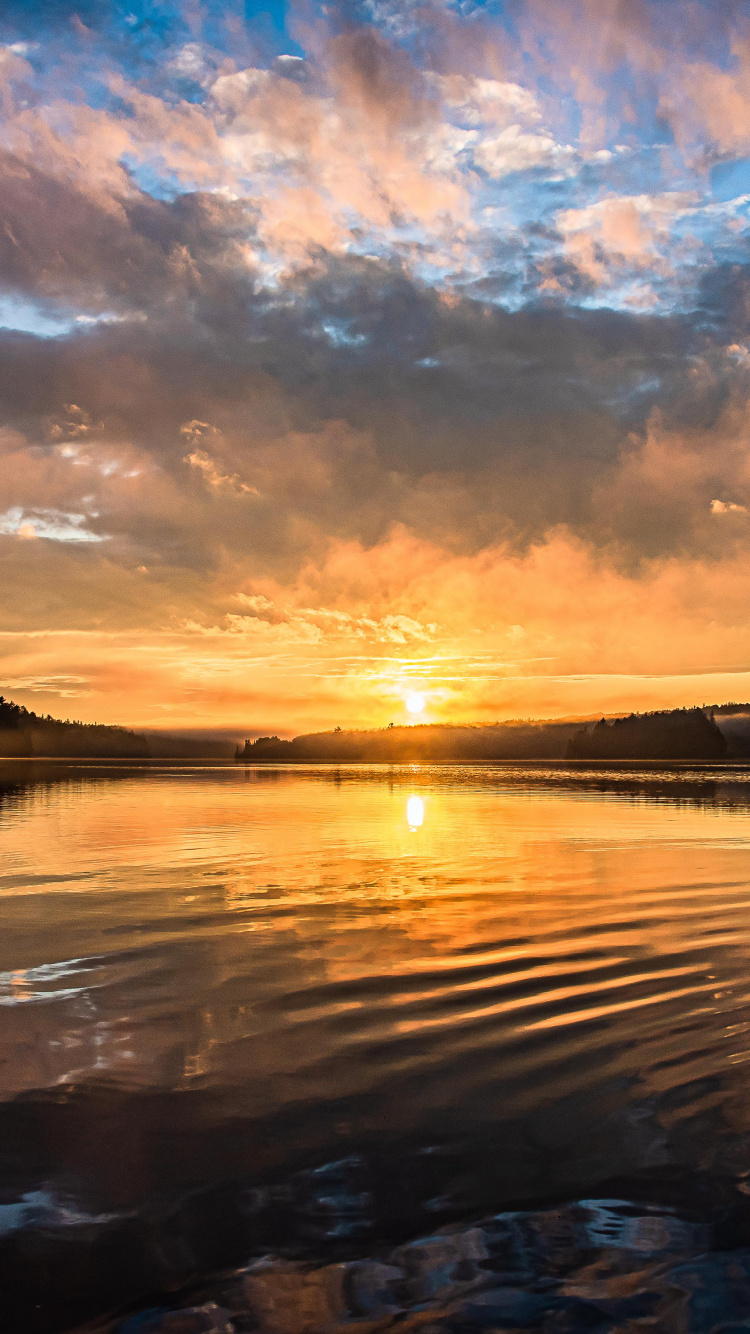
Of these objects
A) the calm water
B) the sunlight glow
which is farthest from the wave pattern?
the sunlight glow

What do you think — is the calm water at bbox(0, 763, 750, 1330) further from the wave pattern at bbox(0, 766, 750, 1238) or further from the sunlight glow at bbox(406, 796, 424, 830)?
the sunlight glow at bbox(406, 796, 424, 830)

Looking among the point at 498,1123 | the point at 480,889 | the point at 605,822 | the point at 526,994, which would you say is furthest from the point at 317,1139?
the point at 605,822

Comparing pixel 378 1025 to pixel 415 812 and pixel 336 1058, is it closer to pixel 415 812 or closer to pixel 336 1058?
pixel 336 1058

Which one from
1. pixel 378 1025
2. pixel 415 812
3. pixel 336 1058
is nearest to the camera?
pixel 336 1058

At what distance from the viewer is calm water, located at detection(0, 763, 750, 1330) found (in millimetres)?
3750

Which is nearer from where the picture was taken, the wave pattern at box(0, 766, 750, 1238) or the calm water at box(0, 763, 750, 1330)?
the calm water at box(0, 763, 750, 1330)

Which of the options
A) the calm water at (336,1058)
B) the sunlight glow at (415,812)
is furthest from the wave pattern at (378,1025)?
the sunlight glow at (415,812)

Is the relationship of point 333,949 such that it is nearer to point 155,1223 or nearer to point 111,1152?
point 111,1152

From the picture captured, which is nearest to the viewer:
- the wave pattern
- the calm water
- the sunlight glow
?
the calm water

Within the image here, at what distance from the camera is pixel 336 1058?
5.54 metres

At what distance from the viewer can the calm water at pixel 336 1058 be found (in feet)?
12.3

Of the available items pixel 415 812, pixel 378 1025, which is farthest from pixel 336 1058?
pixel 415 812

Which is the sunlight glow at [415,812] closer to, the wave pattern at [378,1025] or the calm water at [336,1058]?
the wave pattern at [378,1025]

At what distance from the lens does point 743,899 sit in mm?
11070
